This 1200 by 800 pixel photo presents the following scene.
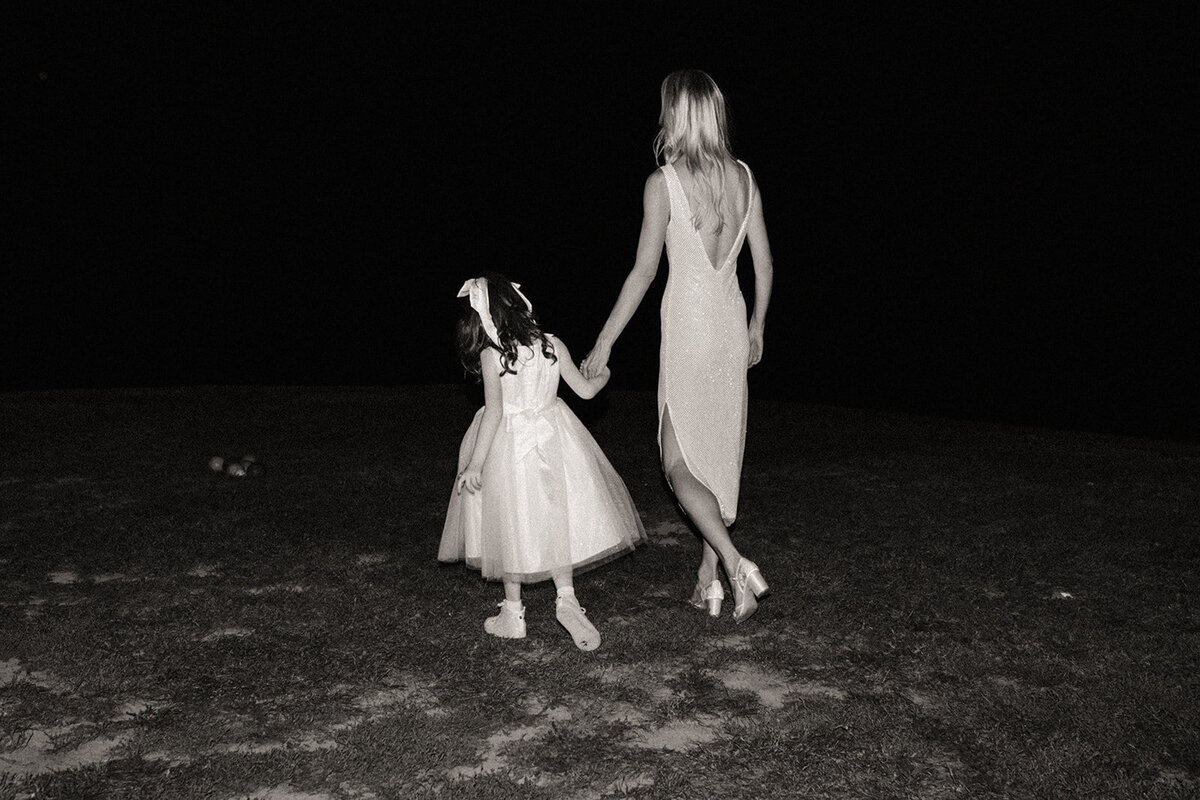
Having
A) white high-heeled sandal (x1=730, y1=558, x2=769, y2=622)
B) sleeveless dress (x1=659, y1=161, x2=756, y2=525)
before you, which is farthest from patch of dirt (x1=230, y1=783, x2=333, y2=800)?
sleeveless dress (x1=659, y1=161, x2=756, y2=525)

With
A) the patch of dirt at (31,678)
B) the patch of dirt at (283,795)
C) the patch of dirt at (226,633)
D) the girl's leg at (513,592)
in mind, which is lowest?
the patch of dirt at (283,795)

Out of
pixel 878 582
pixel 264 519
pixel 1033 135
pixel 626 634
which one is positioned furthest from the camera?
pixel 1033 135

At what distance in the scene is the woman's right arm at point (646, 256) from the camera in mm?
2865

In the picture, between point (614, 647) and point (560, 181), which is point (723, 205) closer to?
point (614, 647)

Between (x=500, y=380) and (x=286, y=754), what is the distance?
1.17m

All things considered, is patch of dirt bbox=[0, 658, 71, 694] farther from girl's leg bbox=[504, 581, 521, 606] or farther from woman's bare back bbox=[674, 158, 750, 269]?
woman's bare back bbox=[674, 158, 750, 269]

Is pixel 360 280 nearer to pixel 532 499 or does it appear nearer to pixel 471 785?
pixel 532 499

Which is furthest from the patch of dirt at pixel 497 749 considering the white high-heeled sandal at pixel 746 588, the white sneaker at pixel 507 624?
the white high-heeled sandal at pixel 746 588

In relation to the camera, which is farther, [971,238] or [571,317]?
[571,317]

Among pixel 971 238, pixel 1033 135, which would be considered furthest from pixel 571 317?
pixel 1033 135

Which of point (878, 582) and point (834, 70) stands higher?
point (834, 70)

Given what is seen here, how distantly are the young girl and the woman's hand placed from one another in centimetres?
2

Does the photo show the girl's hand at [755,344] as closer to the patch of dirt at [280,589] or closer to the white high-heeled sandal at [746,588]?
the white high-heeled sandal at [746,588]

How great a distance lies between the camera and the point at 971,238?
458 inches
